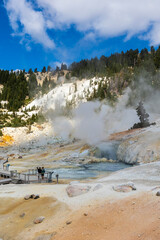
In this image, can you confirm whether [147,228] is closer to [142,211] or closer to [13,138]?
[142,211]

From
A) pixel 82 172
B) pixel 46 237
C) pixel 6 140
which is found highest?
pixel 6 140

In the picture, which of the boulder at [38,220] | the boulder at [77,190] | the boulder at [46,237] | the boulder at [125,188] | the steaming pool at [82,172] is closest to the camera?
the boulder at [46,237]

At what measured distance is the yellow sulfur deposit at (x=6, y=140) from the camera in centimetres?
6349

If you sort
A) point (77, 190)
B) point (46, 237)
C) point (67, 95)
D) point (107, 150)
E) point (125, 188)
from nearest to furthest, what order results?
point (46, 237), point (125, 188), point (77, 190), point (107, 150), point (67, 95)

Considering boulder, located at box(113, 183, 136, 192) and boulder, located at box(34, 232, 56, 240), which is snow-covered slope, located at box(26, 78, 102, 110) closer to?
boulder, located at box(113, 183, 136, 192)

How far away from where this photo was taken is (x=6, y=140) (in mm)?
66000

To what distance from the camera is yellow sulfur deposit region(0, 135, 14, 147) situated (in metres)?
63.5

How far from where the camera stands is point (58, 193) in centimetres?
1203

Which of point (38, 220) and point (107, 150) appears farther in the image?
point (107, 150)

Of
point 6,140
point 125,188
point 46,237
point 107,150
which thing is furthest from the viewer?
point 6,140

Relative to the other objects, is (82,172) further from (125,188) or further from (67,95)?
(67,95)

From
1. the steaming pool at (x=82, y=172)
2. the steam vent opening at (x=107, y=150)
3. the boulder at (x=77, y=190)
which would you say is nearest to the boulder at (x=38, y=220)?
the boulder at (x=77, y=190)

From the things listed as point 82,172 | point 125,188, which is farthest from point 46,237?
point 82,172

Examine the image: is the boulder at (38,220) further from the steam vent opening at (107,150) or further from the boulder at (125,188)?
the steam vent opening at (107,150)
